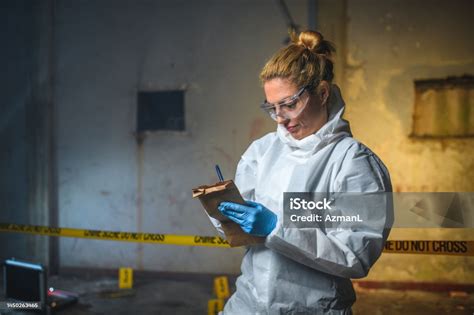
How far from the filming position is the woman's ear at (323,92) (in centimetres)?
173

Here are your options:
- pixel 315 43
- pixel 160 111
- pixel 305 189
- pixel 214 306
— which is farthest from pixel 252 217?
pixel 160 111

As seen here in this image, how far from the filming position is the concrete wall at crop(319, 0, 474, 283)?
14.7 feet

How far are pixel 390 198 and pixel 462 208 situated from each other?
220 cm

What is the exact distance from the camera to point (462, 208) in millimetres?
3443

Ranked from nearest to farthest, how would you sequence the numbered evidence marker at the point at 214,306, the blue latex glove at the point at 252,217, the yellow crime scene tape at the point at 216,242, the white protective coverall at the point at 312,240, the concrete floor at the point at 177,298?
the white protective coverall at the point at 312,240 < the blue latex glove at the point at 252,217 < the yellow crime scene tape at the point at 216,242 < the numbered evidence marker at the point at 214,306 < the concrete floor at the point at 177,298

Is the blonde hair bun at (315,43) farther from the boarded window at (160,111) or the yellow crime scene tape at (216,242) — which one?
the boarded window at (160,111)

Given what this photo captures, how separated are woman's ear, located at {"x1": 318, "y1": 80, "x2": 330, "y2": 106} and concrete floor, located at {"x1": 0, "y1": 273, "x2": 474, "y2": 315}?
3046 millimetres

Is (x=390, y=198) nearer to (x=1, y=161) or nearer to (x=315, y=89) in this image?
(x=315, y=89)

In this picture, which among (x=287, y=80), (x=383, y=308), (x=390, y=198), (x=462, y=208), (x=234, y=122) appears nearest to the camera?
(x=390, y=198)

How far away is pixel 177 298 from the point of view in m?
4.55

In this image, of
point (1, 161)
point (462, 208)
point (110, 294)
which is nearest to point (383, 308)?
point (462, 208)

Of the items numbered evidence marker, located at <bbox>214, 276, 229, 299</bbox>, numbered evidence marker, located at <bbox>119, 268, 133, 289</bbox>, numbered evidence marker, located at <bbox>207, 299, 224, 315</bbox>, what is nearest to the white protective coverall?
numbered evidence marker, located at <bbox>207, 299, 224, 315</bbox>

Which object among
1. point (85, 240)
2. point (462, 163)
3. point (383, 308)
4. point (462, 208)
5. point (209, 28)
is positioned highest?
point (209, 28)

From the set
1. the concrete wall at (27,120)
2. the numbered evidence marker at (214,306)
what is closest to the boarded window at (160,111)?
the concrete wall at (27,120)
